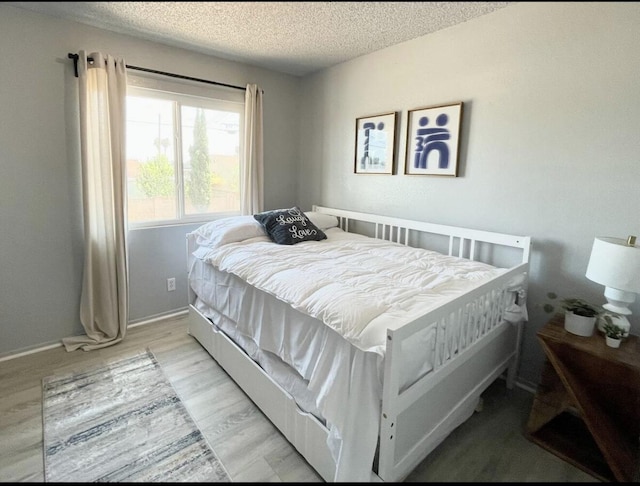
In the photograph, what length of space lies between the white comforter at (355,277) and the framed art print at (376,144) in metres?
0.67

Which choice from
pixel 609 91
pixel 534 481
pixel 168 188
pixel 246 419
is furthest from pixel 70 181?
pixel 609 91

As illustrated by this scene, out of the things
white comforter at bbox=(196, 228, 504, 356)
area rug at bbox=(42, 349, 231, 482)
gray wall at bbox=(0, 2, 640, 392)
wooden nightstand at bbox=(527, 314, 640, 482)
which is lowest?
area rug at bbox=(42, 349, 231, 482)

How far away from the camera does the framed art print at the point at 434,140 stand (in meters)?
2.40

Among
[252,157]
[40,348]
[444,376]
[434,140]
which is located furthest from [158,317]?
[434,140]

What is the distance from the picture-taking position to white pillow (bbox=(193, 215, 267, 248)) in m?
2.49

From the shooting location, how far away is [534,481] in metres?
0.52

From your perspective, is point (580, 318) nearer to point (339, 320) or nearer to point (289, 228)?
point (339, 320)

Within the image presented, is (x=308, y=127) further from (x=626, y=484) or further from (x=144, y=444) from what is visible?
(x=626, y=484)

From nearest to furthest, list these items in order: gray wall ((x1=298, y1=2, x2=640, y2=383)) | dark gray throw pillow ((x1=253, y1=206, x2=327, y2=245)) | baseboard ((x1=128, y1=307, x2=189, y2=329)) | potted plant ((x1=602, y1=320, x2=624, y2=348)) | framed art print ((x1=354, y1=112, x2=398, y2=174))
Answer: potted plant ((x1=602, y1=320, x2=624, y2=348))
gray wall ((x1=298, y1=2, x2=640, y2=383))
dark gray throw pillow ((x1=253, y1=206, x2=327, y2=245))
framed art print ((x1=354, y1=112, x2=398, y2=174))
baseboard ((x1=128, y1=307, x2=189, y2=329))

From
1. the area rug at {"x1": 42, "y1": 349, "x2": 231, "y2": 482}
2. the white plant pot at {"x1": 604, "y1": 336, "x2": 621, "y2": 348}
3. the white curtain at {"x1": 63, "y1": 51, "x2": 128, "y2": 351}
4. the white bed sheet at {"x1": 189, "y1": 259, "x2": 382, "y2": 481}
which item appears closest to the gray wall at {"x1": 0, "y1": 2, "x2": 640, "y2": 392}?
the white curtain at {"x1": 63, "y1": 51, "x2": 128, "y2": 351}

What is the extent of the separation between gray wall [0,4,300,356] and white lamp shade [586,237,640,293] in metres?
3.08

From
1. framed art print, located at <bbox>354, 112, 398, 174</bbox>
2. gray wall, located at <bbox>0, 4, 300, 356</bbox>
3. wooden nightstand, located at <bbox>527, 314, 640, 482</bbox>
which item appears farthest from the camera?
framed art print, located at <bbox>354, 112, 398, 174</bbox>

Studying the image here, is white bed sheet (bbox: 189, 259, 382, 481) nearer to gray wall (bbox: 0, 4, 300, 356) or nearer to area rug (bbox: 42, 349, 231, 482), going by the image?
area rug (bbox: 42, 349, 231, 482)

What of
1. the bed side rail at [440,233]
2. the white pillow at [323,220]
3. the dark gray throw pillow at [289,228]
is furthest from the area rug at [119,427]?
the bed side rail at [440,233]
